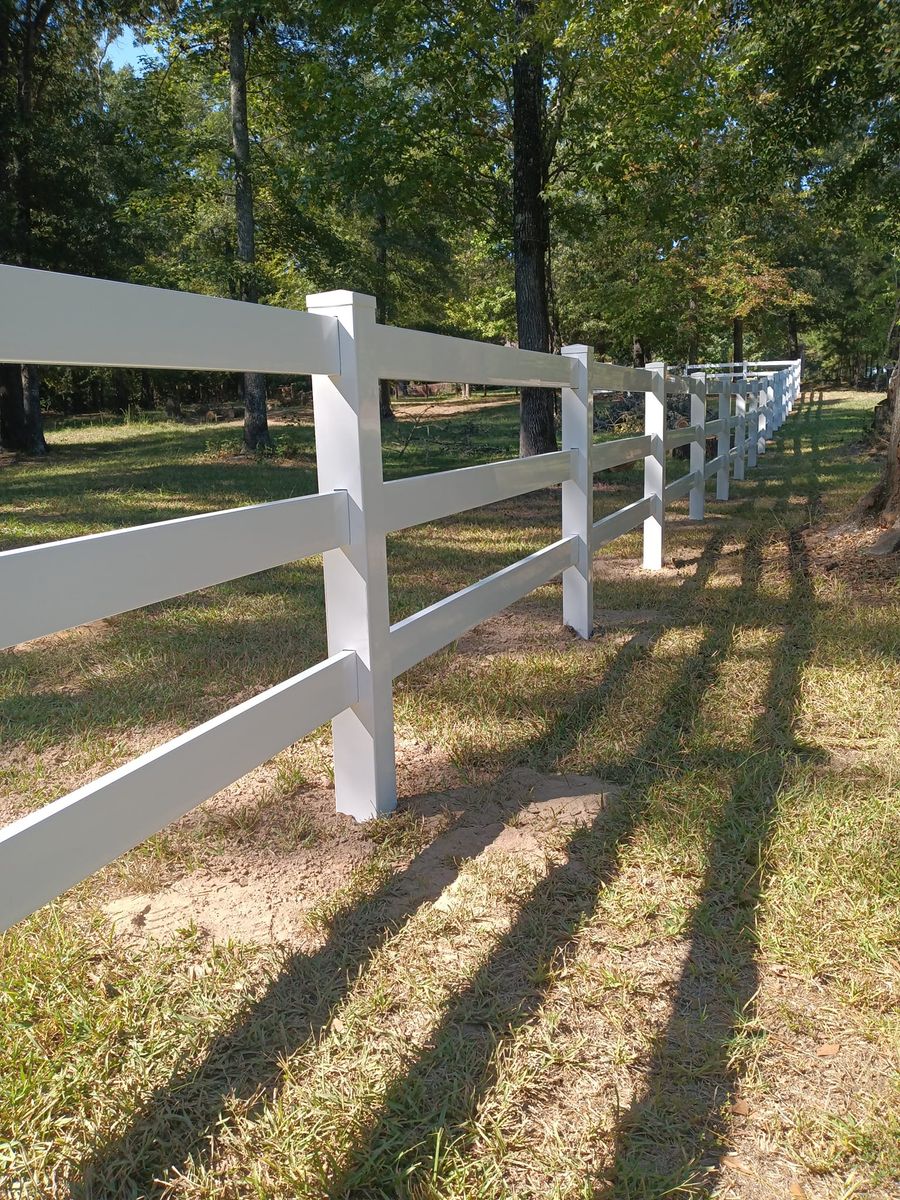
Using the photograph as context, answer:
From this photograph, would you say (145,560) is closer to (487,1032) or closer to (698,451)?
(487,1032)

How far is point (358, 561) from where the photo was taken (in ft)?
8.94

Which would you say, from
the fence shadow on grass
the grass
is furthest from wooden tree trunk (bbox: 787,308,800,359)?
the fence shadow on grass

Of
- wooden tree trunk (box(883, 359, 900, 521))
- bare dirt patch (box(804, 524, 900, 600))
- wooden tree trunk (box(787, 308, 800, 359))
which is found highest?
wooden tree trunk (box(787, 308, 800, 359))

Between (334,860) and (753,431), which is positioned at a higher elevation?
(753,431)

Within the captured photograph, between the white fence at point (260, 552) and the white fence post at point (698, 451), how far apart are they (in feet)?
13.4

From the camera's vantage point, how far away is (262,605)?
18.4 ft

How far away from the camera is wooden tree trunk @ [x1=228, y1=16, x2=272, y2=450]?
14422 mm

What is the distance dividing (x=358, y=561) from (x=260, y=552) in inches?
18.5

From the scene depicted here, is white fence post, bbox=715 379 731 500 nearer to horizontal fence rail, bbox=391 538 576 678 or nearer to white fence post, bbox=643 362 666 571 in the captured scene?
white fence post, bbox=643 362 666 571

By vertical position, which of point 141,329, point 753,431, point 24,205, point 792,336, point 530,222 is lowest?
point 753,431

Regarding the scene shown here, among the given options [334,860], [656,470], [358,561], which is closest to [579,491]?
[656,470]

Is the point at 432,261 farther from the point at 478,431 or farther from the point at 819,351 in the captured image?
the point at 819,351

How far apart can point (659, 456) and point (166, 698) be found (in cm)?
413

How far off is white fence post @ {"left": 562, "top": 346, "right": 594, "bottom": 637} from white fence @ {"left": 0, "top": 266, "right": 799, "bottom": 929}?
352 mm
